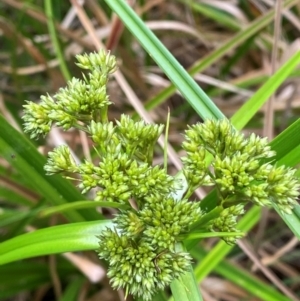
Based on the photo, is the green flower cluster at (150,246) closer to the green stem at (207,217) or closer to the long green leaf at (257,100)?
the green stem at (207,217)

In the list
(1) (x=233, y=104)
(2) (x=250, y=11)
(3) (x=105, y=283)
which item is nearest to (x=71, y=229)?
(3) (x=105, y=283)

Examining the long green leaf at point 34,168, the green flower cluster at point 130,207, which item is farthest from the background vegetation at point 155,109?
the green flower cluster at point 130,207

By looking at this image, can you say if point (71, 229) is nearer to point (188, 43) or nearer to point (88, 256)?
point (88, 256)

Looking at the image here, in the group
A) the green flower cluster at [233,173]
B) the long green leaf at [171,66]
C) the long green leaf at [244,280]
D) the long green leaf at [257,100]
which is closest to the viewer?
the green flower cluster at [233,173]

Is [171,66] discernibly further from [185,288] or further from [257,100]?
[185,288]

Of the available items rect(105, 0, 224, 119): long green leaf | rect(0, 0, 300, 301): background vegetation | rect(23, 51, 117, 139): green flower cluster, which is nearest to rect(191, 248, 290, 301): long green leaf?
rect(0, 0, 300, 301): background vegetation

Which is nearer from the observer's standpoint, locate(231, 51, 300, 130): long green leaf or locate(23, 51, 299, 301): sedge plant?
locate(23, 51, 299, 301): sedge plant

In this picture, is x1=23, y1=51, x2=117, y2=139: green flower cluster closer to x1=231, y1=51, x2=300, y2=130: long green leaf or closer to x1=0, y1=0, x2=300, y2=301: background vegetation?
x1=0, y1=0, x2=300, y2=301: background vegetation
